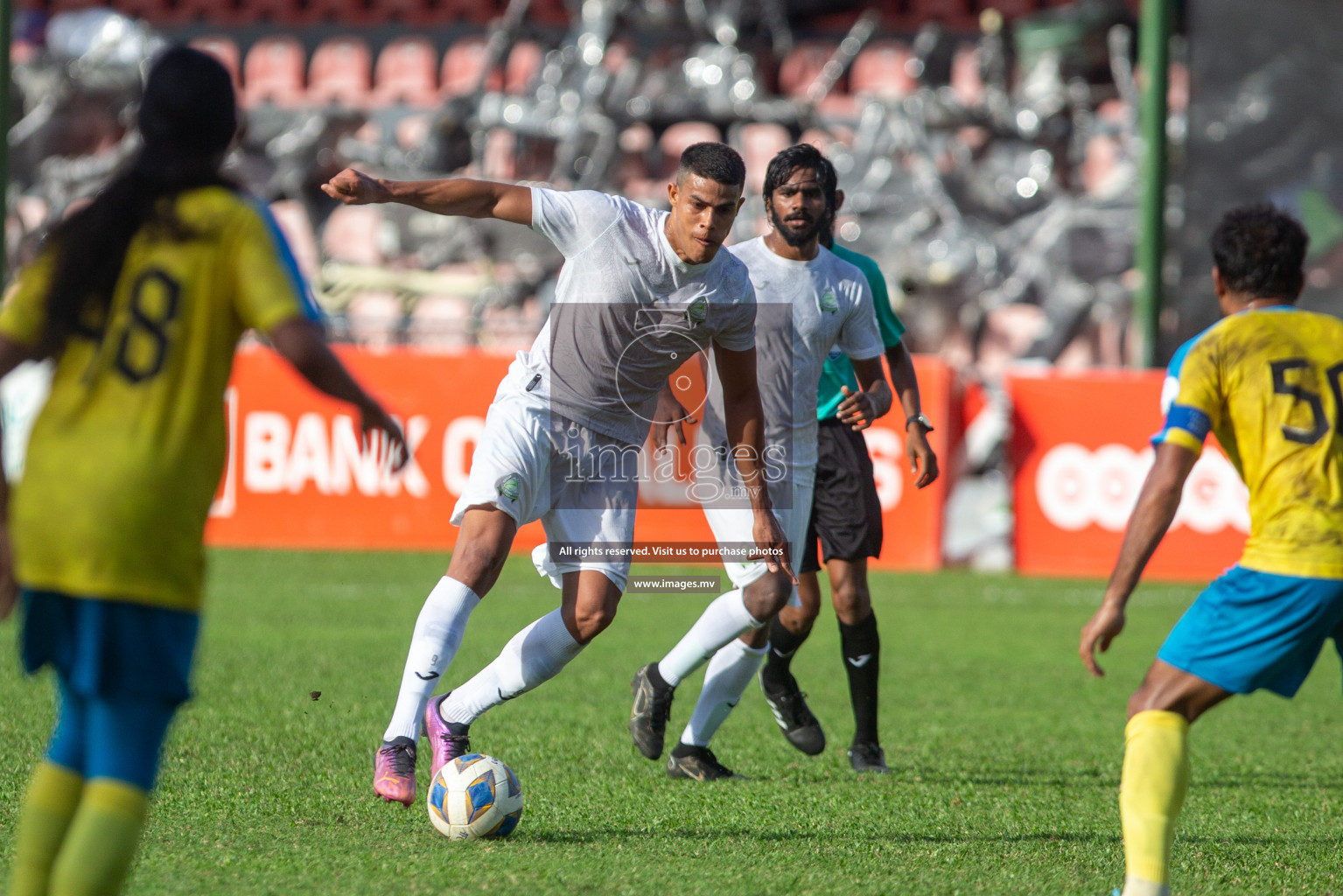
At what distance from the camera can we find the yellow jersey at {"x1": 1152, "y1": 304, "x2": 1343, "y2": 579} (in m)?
3.64

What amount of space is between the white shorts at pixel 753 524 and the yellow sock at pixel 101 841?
113 inches

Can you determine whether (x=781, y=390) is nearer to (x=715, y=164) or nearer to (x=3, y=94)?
(x=715, y=164)

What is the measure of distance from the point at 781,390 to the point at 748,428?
83 cm

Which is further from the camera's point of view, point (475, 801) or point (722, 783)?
point (722, 783)

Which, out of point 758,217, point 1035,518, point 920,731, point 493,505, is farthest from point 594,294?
point 758,217

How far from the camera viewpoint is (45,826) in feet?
9.74

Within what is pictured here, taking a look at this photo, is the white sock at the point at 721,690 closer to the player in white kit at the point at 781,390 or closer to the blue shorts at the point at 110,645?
the player in white kit at the point at 781,390

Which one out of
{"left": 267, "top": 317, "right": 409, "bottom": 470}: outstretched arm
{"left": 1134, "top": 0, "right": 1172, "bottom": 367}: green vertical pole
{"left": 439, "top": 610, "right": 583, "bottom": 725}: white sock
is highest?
{"left": 1134, "top": 0, "right": 1172, "bottom": 367}: green vertical pole

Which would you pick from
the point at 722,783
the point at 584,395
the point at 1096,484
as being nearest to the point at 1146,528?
the point at 584,395

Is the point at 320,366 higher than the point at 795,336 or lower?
lower

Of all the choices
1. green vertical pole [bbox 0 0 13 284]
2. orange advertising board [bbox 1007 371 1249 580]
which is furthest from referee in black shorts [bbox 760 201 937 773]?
green vertical pole [bbox 0 0 13 284]

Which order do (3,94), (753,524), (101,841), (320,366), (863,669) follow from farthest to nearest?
1. (3,94)
2. (863,669)
3. (753,524)
4. (320,366)
5. (101,841)

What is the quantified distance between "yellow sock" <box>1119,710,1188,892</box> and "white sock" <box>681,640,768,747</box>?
241 cm

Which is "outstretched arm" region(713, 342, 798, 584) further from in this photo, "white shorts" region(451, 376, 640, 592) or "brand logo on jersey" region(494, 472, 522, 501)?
Answer: "brand logo on jersey" region(494, 472, 522, 501)
